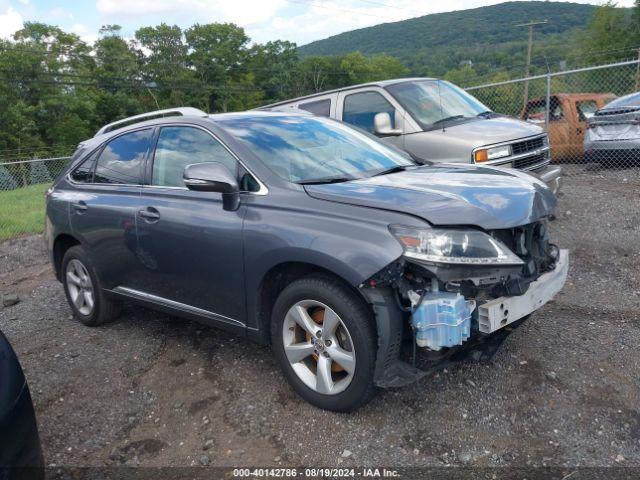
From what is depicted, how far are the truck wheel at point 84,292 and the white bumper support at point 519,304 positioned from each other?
3222 mm

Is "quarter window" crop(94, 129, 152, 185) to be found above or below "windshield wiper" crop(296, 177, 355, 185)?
above

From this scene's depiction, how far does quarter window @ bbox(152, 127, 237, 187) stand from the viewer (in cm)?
Result: 383

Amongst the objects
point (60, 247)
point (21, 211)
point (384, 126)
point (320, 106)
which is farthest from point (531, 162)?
point (21, 211)

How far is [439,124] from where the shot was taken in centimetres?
714

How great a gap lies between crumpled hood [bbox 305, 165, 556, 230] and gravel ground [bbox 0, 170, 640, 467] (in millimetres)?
1095

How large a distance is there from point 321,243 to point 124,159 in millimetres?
2234

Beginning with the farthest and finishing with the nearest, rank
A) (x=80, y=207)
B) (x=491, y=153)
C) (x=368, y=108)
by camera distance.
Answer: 1. (x=368, y=108)
2. (x=491, y=153)
3. (x=80, y=207)

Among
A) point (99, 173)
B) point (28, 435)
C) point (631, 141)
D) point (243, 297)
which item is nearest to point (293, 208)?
point (243, 297)

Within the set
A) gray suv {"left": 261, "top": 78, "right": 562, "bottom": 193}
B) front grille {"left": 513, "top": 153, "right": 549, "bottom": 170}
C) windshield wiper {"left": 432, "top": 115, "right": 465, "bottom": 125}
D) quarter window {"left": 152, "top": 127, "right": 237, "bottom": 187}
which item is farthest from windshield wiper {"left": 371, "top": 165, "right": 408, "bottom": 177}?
windshield wiper {"left": 432, "top": 115, "right": 465, "bottom": 125}

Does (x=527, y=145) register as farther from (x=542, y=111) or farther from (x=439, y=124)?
(x=542, y=111)

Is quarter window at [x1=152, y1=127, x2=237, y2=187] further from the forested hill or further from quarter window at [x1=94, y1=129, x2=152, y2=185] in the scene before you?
the forested hill

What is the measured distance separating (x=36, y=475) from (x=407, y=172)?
2756 millimetres

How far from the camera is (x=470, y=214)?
2973mm

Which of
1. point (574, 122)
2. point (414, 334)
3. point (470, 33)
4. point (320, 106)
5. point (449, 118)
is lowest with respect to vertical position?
point (414, 334)
